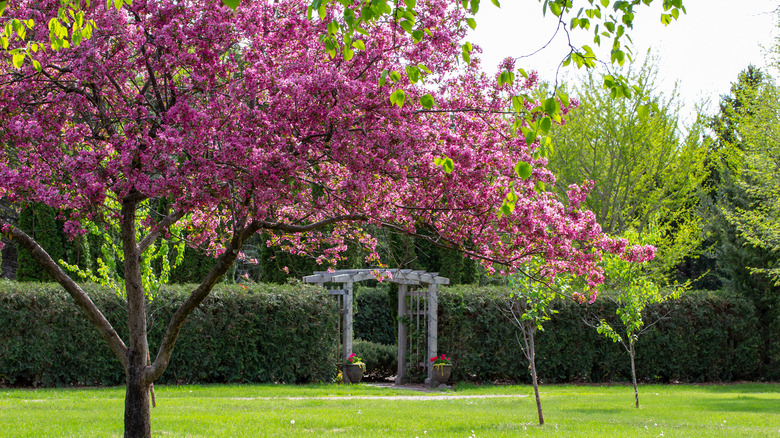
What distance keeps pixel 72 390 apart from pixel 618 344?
10.8 metres

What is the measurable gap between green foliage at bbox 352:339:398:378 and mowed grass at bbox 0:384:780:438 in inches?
90.7

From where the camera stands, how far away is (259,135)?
16.5 ft

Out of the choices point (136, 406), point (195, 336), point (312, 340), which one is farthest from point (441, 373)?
point (136, 406)

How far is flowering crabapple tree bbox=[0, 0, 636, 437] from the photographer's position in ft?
16.1

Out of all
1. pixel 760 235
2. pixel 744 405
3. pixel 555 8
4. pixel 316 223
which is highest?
pixel 760 235

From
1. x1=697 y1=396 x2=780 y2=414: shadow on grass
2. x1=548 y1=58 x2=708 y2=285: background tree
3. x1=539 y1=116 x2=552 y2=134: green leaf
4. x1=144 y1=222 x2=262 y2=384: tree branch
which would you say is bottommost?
x1=697 y1=396 x2=780 y2=414: shadow on grass

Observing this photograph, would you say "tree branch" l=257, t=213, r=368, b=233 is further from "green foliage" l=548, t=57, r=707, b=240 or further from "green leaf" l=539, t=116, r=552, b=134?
"green foliage" l=548, t=57, r=707, b=240

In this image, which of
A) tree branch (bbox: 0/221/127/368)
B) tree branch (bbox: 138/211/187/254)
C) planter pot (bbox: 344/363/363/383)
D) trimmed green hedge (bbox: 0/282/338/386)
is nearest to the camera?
tree branch (bbox: 0/221/127/368)

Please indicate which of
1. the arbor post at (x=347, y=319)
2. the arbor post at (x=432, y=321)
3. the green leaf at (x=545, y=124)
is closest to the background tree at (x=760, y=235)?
the arbor post at (x=432, y=321)

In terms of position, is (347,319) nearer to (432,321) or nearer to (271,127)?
(432,321)

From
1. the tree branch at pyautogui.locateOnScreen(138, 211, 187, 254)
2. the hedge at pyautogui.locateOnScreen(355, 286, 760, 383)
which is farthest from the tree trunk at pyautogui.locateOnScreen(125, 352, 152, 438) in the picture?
the hedge at pyautogui.locateOnScreen(355, 286, 760, 383)

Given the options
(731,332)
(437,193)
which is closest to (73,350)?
(437,193)

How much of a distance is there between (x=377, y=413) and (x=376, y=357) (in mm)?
6560

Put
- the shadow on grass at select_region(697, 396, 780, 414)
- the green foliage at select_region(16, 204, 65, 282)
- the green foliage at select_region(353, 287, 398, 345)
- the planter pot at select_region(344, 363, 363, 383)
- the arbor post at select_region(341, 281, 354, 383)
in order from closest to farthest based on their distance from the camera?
1. the shadow on grass at select_region(697, 396, 780, 414)
2. the planter pot at select_region(344, 363, 363, 383)
3. the arbor post at select_region(341, 281, 354, 383)
4. the green foliage at select_region(16, 204, 65, 282)
5. the green foliage at select_region(353, 287, 398, 345)
